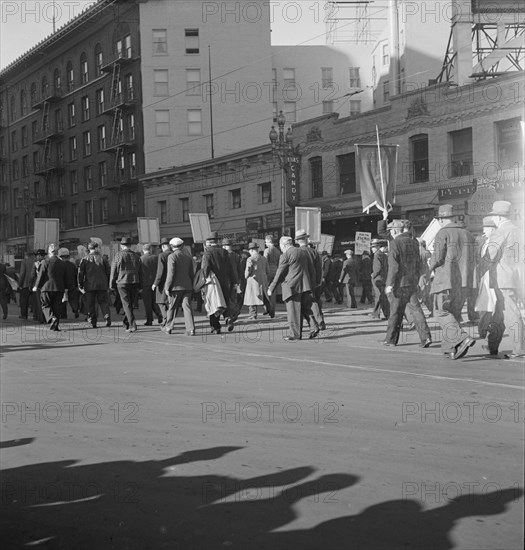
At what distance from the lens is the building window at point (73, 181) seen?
177 ft

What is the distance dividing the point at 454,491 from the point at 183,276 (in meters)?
9.17

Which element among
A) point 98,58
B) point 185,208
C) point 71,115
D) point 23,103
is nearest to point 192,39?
point 98,58

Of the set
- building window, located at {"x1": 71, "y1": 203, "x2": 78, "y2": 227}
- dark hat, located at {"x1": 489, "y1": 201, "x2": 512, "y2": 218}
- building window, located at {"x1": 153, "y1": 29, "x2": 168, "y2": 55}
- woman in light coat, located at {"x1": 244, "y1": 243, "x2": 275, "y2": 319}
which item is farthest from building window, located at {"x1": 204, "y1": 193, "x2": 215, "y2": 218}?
dark hat, located at {"x1": 489, "y1": 201, "x2": 512, "y2": 218}

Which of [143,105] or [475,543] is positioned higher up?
[143,105]

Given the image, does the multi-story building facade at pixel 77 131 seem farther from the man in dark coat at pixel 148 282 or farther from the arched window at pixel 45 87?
the man in dark coat at pixel 148 282

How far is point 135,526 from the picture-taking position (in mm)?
3678

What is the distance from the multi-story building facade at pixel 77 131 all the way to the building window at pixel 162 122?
4.34ft

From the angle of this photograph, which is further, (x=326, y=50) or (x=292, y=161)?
(x=326, y=50)

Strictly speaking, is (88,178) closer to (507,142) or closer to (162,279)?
(507,142)

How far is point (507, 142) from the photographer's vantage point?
2509 centimetres

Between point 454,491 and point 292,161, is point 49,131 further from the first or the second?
point 454,491

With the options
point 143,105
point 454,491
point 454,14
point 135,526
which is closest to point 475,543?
point 454,491

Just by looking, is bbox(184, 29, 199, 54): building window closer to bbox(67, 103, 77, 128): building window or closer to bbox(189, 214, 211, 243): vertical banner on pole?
bbox(67, 103, 77, 128): building window

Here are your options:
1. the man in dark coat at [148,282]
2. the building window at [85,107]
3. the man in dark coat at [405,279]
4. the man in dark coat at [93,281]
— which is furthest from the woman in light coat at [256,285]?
the building window at [85,107]
